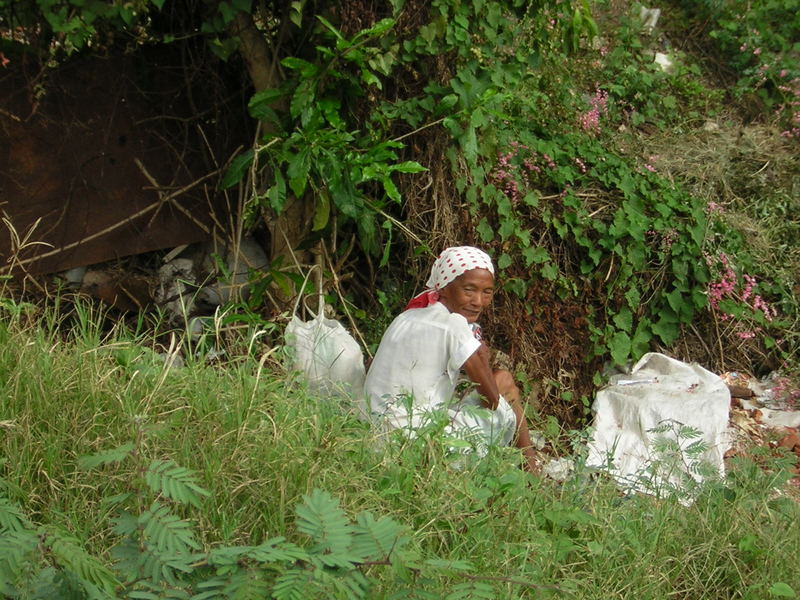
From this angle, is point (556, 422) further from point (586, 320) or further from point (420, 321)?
point (420, 321)

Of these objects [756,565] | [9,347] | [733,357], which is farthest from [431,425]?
[733,357]

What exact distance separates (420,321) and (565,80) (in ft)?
8.11

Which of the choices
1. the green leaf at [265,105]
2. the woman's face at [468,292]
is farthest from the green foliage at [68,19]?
the woman's face at [468,292]

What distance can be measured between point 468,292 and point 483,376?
15.0 inches

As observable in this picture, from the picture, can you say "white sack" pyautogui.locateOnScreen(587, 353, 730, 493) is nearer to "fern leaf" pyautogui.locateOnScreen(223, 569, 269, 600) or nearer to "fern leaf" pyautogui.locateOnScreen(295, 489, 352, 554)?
"fern leaf" pyautogui.locateOnScreen(295, 489, 352, 554)

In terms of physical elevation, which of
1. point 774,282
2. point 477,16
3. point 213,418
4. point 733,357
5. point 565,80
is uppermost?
point 477,16

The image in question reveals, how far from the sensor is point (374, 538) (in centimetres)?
247

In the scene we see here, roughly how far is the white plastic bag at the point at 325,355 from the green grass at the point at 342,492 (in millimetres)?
639

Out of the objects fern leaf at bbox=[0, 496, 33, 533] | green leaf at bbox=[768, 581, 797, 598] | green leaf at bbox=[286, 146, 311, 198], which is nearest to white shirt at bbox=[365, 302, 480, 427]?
green leaf at bbox=[286, 146, 311, 198]

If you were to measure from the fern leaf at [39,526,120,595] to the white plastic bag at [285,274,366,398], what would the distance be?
5.62 feet

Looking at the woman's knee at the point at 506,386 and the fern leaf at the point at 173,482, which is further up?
the fern leaf at the point at 173,482

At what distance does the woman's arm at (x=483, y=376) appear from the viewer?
3816 millimetres

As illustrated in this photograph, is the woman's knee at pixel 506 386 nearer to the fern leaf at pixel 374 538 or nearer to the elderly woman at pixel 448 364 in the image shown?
A: the elderly woman at pixel 448 364

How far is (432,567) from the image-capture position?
2.54 metres
